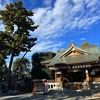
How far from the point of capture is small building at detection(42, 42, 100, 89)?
70.6 ft

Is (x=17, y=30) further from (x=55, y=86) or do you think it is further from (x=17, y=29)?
(x=55, y=86)

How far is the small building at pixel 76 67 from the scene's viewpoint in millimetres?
21516

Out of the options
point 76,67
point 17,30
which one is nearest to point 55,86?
point 76,67

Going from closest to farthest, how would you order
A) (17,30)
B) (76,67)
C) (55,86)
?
(55,86) < (76,67) < (17,30)

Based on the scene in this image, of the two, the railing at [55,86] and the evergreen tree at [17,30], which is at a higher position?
the evergreen tree at [17,30]

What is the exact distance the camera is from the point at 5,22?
3034cm

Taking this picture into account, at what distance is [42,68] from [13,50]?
8710 millimetres

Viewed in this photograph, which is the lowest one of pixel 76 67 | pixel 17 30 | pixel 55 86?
pixel 55 86

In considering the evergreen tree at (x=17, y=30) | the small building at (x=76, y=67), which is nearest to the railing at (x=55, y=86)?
the small building at (x=76, y=67)

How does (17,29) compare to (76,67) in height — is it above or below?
above

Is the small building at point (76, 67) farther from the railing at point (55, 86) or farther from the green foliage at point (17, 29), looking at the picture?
the green foliage at point (17, 29)

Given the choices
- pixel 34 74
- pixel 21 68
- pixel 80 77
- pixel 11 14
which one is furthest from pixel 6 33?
pixel 21 68

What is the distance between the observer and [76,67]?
73.2 ft

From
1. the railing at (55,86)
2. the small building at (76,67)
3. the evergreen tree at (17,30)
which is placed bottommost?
the railing at (55,86)
